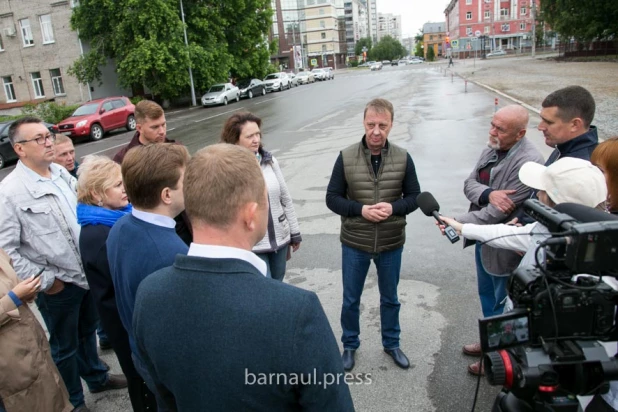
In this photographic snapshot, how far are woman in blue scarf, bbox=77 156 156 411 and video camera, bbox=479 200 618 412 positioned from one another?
2015mm

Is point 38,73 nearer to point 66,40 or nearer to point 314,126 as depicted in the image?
point 66,40

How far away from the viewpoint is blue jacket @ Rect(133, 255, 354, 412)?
124 cm

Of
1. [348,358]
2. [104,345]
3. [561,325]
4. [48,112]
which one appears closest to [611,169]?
[561,325]

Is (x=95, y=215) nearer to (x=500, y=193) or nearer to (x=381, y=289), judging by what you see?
(x=381, y=289)

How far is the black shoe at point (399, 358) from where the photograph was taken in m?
3.36

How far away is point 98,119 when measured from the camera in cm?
1852

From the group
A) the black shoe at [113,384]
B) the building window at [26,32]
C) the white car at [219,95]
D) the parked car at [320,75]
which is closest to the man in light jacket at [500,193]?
the black shoe at [113,384]

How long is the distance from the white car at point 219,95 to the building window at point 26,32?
14403mm

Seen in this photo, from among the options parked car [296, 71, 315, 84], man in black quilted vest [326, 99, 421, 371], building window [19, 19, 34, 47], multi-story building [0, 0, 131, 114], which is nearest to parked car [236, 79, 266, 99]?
multi-story building [0, 0, 131, 114]

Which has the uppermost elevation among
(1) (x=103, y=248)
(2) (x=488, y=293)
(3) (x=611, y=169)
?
(3) (x=611, y=169)

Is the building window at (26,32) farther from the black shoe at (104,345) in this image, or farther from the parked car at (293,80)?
the black shoe at (104,345)

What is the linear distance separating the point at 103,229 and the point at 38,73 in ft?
123

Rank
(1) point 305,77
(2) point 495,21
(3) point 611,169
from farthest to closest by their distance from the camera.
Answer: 1. (2) point 495,21
2. (1) point 305,77
3. (3) point 611,169

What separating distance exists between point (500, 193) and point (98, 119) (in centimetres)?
1890
